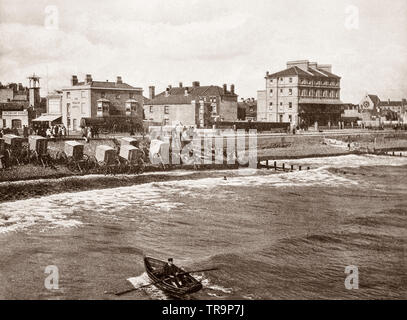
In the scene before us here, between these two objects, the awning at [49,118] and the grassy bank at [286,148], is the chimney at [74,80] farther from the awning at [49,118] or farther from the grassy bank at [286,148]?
the grassy bank at [286,148]

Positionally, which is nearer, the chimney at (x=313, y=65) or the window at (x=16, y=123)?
the window at (x=16, y=123)

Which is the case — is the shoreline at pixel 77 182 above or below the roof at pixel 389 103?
below

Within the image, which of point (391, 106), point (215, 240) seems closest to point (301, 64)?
point (391, 106)

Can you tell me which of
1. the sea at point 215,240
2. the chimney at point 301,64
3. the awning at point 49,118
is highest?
the chimney at point 301,64

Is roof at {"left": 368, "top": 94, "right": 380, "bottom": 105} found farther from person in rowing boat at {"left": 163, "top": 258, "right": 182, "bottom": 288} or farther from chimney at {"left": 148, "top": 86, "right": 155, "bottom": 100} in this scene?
person in rowing boat at {"left": 163, "top": 258, "right": 182, "bottom": 288}

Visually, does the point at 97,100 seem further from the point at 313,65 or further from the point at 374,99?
the point at 374,99

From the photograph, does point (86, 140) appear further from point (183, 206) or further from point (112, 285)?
point (112, 285)

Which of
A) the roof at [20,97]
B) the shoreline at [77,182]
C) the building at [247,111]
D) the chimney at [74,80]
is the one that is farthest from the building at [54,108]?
the building at [247,111]
